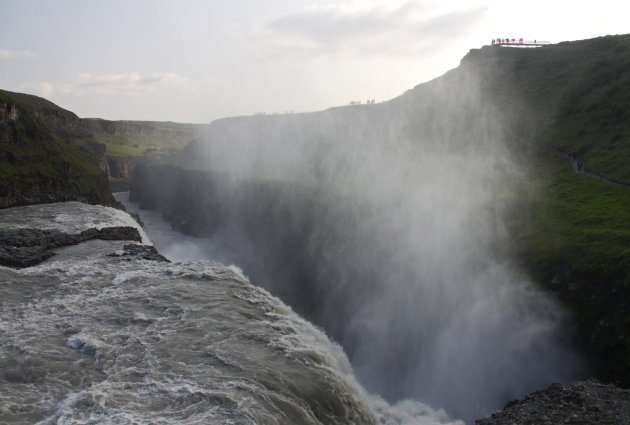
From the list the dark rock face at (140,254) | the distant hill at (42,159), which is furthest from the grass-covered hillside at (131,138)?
the dark rock face at (140,254)

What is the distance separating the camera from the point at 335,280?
153ft

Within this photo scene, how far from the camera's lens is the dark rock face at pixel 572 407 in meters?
17.8

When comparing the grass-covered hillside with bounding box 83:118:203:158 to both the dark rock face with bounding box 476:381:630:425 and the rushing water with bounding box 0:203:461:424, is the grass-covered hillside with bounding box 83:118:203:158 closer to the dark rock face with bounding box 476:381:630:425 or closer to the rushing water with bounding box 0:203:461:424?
the rushing water with bounding box 0:203:461:424

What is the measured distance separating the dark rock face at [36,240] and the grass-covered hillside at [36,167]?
1346 cm

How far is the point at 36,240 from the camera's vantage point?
35.4 metres

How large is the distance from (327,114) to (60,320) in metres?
75.3

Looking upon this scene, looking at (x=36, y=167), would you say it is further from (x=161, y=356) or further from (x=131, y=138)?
(x=131, y=138)

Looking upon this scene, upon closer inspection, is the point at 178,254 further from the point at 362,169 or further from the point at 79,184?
the point at 362,169

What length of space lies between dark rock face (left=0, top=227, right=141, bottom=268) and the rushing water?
82.0 inches

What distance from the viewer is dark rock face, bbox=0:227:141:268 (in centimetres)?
3161

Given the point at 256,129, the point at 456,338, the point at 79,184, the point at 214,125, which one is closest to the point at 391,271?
the point at 456,338

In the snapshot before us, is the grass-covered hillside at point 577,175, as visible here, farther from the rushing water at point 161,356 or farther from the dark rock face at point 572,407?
the rushing water at point 161,356

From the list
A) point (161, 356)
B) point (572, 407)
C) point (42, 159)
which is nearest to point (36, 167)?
point (42, 159)

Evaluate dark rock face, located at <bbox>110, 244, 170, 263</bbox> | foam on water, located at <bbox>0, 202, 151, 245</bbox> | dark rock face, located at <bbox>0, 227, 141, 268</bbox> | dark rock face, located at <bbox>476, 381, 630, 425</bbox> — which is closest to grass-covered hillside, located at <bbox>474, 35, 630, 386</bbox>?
dark rock face, located at <bbox>476, 381, 630, 425</bbox>
